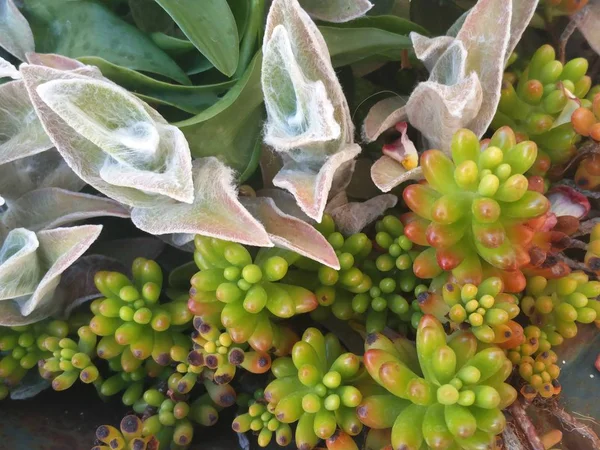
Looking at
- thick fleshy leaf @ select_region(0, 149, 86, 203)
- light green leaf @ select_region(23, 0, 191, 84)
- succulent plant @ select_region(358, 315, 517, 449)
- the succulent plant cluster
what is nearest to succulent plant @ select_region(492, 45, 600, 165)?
the succulent plant cluster

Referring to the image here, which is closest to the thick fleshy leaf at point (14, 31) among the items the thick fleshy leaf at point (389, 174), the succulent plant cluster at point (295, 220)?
the succulent plant cluster at point (295, 220)

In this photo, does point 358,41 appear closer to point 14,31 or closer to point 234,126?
point 234,126

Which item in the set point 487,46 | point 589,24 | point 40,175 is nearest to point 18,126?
point 40,175

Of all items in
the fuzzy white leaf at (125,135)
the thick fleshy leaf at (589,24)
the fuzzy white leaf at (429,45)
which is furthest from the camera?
the thick fleshy leaf at (589,24)

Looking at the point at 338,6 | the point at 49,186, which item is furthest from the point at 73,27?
the point at 338,6

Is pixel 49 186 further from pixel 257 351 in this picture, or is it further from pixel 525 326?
pixel 525 326

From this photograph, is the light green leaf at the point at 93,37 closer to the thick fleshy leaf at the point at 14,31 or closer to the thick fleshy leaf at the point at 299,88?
the thick fleshy leaf at the point at 14,31

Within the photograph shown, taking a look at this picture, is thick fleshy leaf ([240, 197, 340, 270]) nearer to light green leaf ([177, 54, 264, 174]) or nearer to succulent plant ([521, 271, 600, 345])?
light green leaf ([177, 54, 264, 174])
